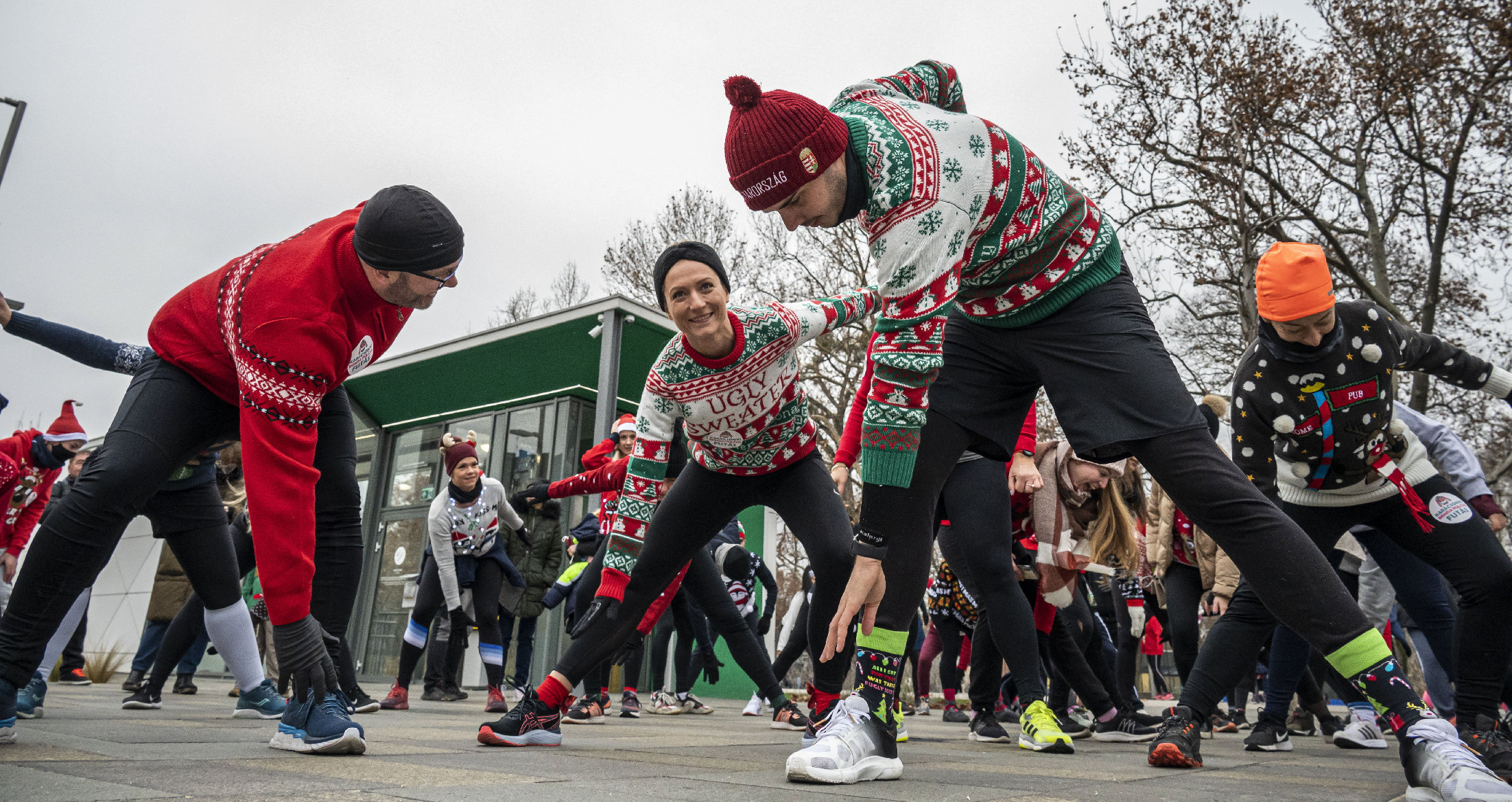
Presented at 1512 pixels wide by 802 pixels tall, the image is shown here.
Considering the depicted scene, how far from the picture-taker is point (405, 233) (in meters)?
2.66

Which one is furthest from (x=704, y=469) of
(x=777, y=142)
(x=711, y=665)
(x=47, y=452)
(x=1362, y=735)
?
(x=711, y=665)

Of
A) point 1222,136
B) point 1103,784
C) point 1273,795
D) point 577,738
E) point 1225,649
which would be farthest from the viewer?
point 1222,136

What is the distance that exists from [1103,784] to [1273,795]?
38 cm

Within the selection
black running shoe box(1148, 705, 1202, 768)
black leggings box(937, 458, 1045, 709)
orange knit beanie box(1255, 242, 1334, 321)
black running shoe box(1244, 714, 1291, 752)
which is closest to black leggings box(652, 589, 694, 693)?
black leggings box(937, 458, 1045, 709)

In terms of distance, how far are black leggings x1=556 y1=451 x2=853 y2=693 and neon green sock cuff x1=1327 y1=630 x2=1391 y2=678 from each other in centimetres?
165

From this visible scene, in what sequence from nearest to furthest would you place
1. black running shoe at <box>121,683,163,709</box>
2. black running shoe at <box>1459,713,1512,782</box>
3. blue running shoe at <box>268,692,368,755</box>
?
blue running shoe at <box>268,692,368,755</box>, black running shoe at <box>1459,713,1512,782</box>, black running shoe at <box>121,683,163,709</box>

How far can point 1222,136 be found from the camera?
1416 cm

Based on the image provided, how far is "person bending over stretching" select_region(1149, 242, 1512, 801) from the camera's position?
2979mm

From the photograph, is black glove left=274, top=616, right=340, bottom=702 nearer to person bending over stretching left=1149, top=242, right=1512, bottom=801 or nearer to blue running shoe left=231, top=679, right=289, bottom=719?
blue running shoe left=231, top=679, right=289, bottom=719

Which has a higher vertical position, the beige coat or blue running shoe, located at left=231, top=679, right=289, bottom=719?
the beige coat

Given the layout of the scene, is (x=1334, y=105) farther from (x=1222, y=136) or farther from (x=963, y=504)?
(x=963, y=504)

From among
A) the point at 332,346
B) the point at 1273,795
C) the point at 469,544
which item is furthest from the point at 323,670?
the point at 469,544

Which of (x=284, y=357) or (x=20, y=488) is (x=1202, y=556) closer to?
(x=284, y=357)

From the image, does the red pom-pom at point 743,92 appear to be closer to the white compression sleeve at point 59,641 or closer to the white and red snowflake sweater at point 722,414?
the white and red snowflake sweater at point 722,414
